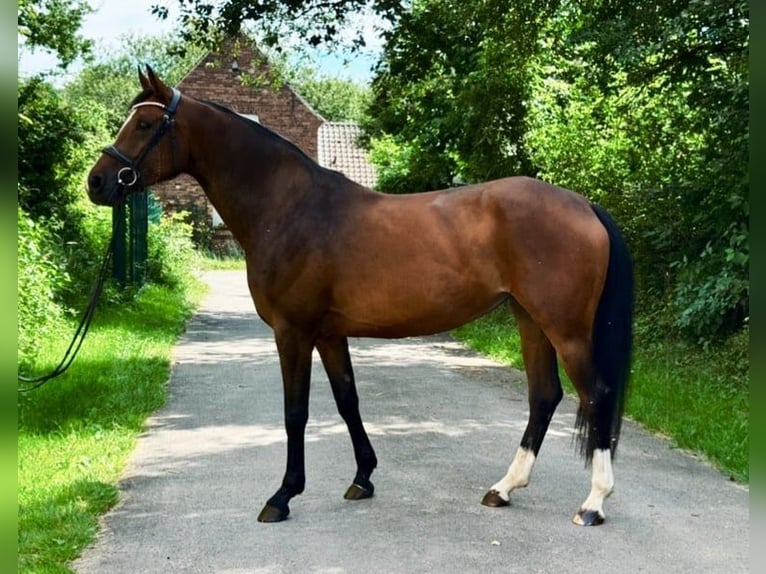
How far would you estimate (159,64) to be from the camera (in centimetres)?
7112

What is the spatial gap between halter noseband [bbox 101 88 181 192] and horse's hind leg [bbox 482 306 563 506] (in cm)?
225

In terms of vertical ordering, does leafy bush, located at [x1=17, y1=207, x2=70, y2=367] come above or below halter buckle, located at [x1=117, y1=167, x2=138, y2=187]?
below

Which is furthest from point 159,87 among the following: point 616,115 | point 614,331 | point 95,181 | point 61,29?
point 61,29

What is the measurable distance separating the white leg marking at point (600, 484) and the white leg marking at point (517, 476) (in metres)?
0.43

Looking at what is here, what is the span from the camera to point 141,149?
16.2ft

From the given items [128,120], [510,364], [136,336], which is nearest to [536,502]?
[128,120]

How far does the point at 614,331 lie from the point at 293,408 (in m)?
1.82

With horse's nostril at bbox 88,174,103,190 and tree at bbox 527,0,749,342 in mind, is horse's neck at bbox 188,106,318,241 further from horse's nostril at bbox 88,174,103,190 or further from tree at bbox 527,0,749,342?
tree at bbox 527,0,749,342

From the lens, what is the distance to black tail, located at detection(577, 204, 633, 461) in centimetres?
482

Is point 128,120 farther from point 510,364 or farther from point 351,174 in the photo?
point 351,174

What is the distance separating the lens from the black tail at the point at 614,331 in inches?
190

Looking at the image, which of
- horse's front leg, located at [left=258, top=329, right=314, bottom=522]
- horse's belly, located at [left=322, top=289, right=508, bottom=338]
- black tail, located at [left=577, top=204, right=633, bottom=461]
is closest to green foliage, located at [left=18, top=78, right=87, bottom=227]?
horse's front leg, located at [left=258, top=329, right=314, bottom=522]

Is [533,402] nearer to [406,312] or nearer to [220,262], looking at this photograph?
[406,312]

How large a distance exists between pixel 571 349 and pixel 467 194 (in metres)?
1.04
